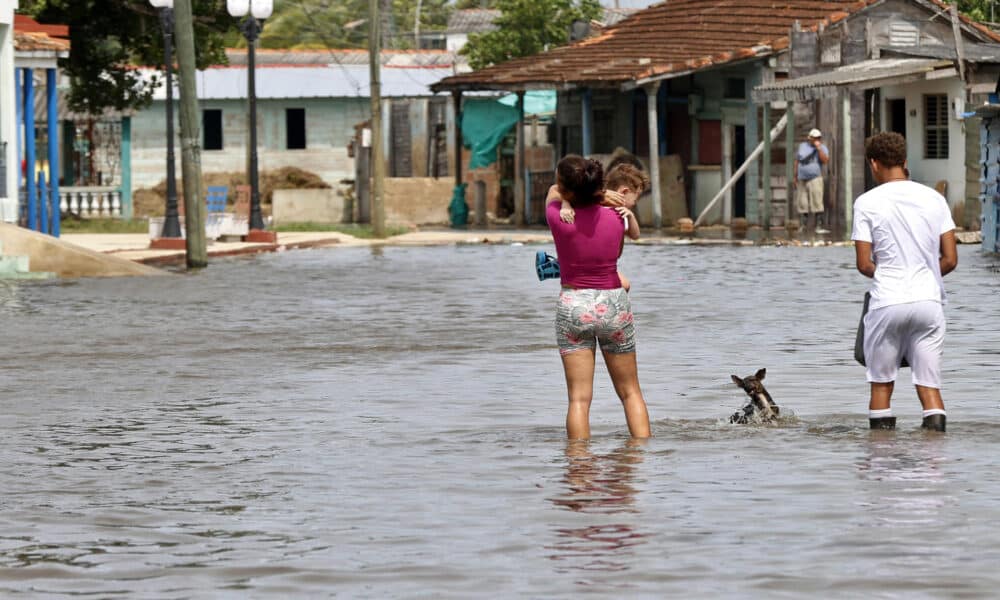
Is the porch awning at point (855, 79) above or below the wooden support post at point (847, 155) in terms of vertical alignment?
above

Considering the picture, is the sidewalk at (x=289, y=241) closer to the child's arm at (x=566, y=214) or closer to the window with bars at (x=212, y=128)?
the window with bars at (x=212, y=128)

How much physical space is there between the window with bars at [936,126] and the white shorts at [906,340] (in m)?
29.3

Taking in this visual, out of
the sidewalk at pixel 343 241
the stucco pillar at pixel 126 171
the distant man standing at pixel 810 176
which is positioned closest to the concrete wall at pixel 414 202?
the sidewalk at pixel 343 241

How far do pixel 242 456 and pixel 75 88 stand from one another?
3534 cm

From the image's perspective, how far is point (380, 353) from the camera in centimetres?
1616

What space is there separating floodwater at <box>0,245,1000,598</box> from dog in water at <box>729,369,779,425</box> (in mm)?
139

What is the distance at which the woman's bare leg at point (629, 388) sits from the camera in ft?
33.7

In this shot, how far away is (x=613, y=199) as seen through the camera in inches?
397

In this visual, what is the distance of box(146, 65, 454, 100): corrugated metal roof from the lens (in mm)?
60719

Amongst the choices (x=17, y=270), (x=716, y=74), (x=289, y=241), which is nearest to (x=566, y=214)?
(x=17, y=270)

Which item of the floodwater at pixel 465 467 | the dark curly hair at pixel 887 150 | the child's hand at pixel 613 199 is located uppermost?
the dark curly hair at pixel 887 150

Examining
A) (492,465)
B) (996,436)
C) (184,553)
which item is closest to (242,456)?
(492,465)

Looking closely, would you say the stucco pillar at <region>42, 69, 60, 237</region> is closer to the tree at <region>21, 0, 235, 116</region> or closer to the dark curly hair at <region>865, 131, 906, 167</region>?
the tree at <region>21, 0, 235, 116</region>

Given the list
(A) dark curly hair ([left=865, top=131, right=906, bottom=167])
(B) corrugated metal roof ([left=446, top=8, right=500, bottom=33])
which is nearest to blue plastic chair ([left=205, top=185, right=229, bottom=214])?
(A) dark curly hair ([left=865, top=131, right=906, bottom=167])
